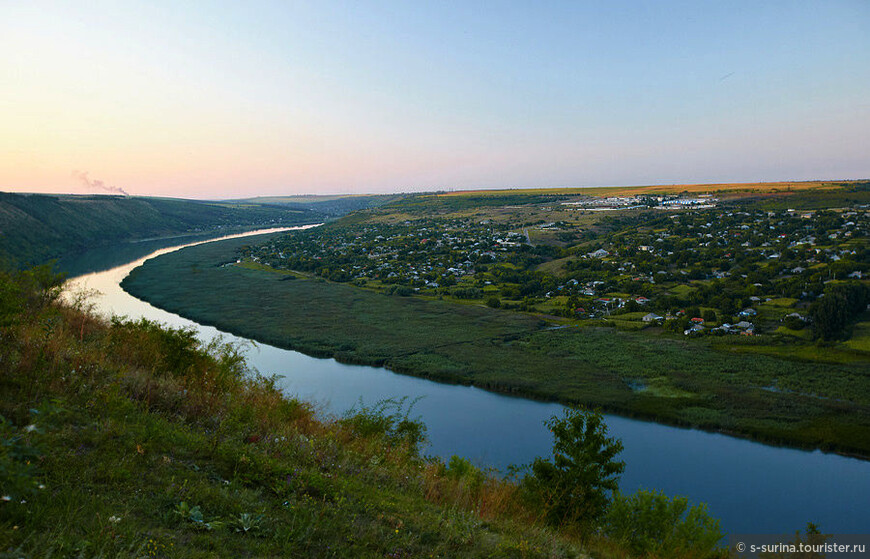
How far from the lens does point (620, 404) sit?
25.5m

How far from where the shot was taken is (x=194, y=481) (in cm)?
454

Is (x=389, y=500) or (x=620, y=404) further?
(x=620, y=404)

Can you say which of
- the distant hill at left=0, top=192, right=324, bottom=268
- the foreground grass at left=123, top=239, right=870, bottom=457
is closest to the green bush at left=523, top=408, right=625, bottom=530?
the foreground grass at left=123, top=239, right=870, bottom=457

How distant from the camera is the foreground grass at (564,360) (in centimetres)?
2411

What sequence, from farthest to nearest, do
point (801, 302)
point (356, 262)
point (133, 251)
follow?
1. point (133, 251)
2. point (356, 262)
3. point (801, 302)

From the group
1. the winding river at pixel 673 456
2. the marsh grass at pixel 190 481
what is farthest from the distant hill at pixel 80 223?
the marsh grass at pixel 190 481

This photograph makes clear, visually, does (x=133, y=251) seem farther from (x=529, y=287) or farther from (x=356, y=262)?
(x=529, y=287)

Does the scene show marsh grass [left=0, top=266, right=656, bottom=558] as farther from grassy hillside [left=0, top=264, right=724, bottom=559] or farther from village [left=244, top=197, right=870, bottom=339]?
village [left=244, top=197, right=870, bottom=339]

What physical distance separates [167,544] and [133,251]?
9982 cm

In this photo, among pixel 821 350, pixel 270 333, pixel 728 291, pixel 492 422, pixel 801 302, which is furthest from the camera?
pixel 728 291

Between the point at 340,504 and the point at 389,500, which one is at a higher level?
the point at 340,504

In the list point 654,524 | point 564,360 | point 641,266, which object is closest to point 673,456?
point 564,360

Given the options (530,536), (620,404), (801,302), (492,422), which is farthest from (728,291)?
(530,536)

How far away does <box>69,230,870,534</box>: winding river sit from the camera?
18031mm
